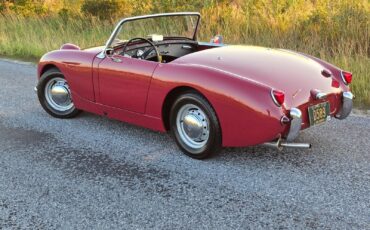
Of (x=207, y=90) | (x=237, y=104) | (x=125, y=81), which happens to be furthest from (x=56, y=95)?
(x=237, y=104)

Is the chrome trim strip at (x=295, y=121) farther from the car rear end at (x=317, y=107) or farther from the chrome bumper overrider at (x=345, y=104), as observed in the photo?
the chrome bumper overrider at (x=345, y=104)

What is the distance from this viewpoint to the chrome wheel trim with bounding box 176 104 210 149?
420cm

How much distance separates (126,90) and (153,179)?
112 centimetres

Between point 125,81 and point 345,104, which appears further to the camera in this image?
point 125,81

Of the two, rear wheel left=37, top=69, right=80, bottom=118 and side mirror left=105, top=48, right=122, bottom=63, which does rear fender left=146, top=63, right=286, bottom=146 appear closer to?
side mirror left=105, top=48, right=122, bottom=63

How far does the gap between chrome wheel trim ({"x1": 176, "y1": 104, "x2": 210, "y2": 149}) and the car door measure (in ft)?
1.40

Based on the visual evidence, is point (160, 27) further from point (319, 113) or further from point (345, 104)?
point (319, 113)

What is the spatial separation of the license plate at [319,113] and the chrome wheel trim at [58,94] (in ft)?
9.37

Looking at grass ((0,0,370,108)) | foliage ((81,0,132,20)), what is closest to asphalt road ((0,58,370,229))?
grass ((0,0,370,108))

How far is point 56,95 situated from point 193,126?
2.13m

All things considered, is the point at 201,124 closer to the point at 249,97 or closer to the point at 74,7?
the point at 249,97

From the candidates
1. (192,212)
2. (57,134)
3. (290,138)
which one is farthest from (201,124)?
(57,134)

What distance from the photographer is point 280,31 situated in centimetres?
921

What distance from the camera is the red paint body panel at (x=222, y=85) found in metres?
3.84
